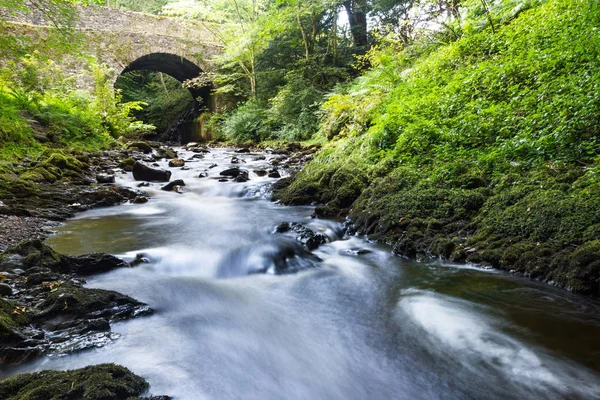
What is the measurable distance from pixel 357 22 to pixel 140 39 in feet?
36.9

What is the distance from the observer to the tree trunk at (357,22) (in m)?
16.6

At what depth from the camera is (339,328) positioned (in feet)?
9.96

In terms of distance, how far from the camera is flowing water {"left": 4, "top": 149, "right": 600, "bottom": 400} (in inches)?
89.3

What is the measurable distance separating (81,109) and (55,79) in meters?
3.70

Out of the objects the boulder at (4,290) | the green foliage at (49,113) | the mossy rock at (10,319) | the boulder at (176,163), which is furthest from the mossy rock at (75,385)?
the boulder at (176,163)

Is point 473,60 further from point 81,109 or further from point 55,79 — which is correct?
point 55,79

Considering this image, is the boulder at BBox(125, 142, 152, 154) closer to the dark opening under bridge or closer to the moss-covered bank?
the dark opening under bridge

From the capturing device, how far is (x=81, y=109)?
13.0 metres

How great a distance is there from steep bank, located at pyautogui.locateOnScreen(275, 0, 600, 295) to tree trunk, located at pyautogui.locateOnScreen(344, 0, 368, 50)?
30.8ft

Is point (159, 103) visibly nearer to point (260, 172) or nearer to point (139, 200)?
point (260, 172)

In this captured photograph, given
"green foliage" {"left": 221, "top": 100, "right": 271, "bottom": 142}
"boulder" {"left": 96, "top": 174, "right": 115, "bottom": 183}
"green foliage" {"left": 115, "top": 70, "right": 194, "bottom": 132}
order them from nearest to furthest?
1. "boulder" {"left": 96, "top": 174, "right": 115, "bottom": 183}
2. "green foliage" {"left": 221, "top": 100, "right": 271, "bottom": 142}
3. "green foliage" {"left": 115, "top": 70, "right": 194, "bottom": 132}

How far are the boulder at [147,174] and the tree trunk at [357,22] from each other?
11.1 meters

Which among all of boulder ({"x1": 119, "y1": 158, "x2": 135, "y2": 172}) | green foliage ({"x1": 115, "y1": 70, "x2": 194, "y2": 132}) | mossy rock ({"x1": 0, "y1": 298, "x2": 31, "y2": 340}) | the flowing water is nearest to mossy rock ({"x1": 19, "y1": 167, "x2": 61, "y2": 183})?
boulder ({"x1": 119, "y1": 158, "x2": 135, "y2": 172})

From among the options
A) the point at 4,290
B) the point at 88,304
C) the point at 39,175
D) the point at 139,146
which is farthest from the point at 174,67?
the point at 88,304
